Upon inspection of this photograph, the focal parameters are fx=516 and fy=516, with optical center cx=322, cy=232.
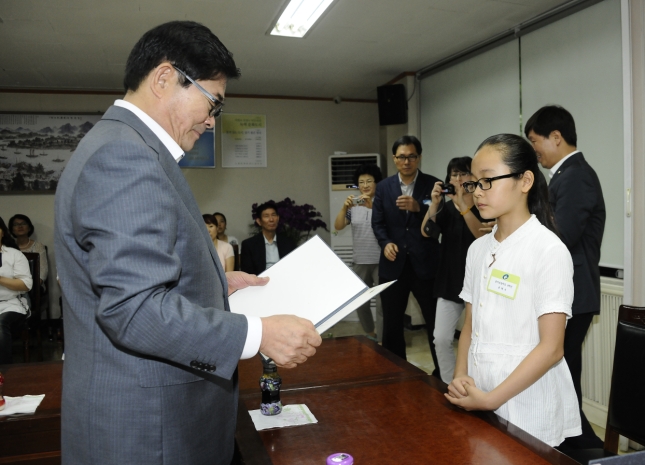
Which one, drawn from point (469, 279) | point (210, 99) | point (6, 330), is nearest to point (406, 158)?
point (469, 279)

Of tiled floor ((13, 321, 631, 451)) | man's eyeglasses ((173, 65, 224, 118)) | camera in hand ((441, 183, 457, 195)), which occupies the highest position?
man's eyeglasses ((173, 65, 224, 118))

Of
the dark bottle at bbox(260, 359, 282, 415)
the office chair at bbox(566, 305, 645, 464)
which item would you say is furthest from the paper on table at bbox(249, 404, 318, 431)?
the office chair at bbox(566, 305, 645, 464)

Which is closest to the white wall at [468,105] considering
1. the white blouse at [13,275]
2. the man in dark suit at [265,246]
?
the man in dark suit at [265,246]

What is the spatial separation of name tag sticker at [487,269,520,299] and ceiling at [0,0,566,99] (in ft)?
8.89

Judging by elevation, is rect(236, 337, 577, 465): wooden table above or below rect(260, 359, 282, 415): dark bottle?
below

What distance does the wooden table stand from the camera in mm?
1131

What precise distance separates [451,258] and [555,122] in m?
0.99

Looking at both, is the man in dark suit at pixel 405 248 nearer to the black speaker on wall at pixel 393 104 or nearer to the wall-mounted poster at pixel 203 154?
the black speaker on wall at pixel 393 104

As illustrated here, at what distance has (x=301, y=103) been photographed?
6.82m

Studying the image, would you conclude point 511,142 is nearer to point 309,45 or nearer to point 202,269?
point 202,269

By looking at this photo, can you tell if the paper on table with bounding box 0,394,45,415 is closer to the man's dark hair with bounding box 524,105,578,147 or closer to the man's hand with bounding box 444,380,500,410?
the man's hand with bounding box 444,380,500,410

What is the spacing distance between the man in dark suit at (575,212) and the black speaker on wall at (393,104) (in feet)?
10.1

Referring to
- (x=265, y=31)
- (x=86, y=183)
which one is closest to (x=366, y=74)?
(x=265, y=31)

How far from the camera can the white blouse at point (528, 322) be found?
4.67 feet
